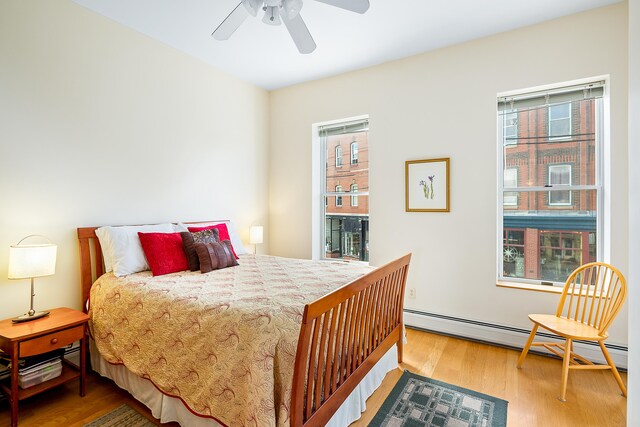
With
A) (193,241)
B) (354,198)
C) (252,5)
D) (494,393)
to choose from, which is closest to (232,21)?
(252,5)

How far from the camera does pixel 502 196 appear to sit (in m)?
3.07

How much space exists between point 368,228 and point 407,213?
54 cm

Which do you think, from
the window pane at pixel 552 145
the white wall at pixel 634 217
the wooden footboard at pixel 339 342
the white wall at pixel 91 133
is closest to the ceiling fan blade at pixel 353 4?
the white wall at pixel 634 217

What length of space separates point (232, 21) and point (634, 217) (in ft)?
7.59

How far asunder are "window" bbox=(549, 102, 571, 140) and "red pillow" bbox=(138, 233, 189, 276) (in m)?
3.47

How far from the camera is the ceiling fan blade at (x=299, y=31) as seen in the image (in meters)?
2.04

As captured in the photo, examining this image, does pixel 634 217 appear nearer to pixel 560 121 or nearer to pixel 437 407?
pixel 437 407

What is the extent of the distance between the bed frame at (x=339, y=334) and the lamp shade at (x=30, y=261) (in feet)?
1.21

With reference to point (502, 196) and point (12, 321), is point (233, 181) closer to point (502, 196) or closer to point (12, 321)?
point (12, 321)

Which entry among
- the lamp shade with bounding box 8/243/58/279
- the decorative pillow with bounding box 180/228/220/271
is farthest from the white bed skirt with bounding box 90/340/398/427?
the decorative pillow with bounding box 180/228/220/271

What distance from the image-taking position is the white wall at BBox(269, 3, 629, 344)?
2.52 meters

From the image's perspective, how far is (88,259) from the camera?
253cm

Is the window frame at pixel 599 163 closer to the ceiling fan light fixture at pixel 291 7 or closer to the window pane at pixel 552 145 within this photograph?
the window pane at pixel 552 145

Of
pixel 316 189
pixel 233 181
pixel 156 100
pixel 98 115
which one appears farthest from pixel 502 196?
pixel 98 115
